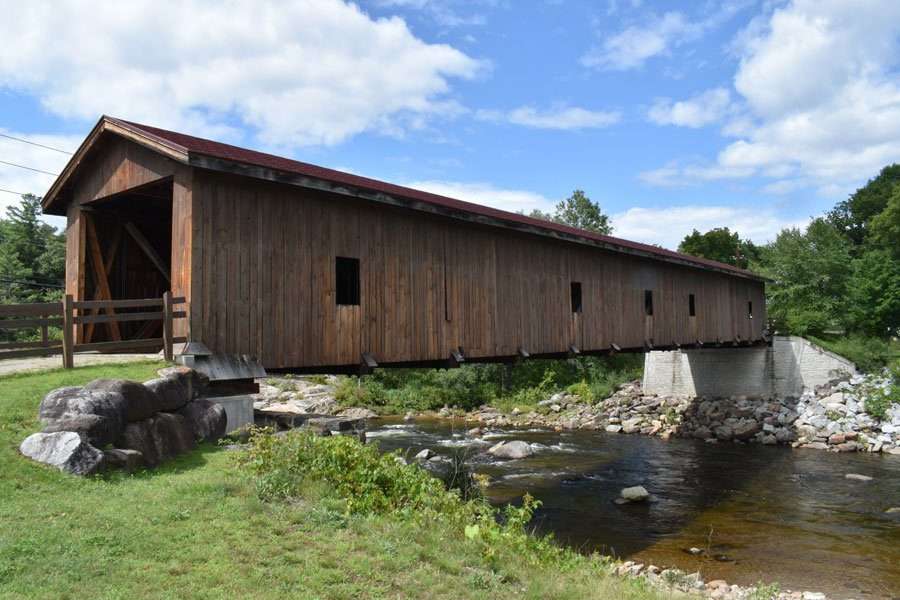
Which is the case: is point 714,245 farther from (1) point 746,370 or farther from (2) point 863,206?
(1) point 746,370

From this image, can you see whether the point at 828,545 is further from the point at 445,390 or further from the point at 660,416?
the point at 445,390

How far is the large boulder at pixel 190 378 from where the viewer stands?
7.97m

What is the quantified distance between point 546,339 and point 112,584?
11665 millimetres

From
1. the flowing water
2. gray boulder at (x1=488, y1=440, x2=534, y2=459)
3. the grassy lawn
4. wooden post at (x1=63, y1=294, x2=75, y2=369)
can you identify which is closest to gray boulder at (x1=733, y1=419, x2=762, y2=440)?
the flowing water

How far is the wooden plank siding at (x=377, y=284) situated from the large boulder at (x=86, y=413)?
2006 mm

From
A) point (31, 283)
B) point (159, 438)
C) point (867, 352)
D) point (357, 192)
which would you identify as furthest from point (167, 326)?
point (31, 283)

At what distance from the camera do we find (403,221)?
1168 cm

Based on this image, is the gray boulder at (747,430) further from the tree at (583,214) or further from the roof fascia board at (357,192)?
the tree at (583,214)

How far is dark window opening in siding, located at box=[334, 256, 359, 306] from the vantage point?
35.5 ft

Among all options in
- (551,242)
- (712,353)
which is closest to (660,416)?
(712,353)

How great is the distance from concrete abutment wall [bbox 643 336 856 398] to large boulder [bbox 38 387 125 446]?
24.6 meters

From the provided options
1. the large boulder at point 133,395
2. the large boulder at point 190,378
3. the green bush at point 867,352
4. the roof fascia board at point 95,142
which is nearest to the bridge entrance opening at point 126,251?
the roof fascia board at point 95,142

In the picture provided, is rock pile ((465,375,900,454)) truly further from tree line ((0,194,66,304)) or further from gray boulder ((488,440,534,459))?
tree line ((0,194,66,304))

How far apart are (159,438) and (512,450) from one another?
1344 cm
